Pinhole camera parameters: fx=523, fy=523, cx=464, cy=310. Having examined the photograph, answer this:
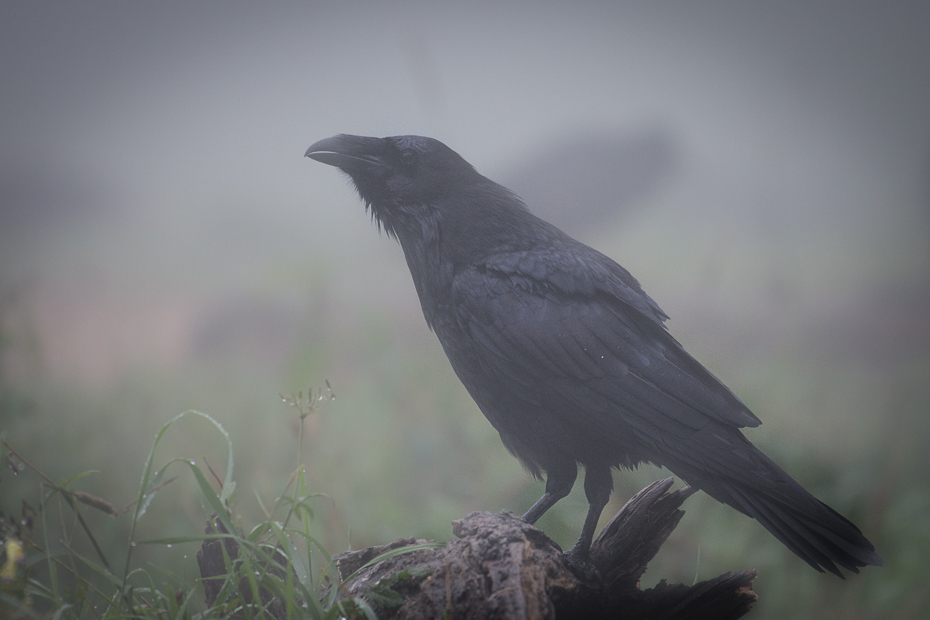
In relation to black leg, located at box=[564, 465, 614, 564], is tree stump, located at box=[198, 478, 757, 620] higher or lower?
lower

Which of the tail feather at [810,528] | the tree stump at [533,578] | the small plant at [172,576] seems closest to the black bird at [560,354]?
the tail feather at [810,528]

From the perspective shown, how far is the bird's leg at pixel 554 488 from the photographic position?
196 cm

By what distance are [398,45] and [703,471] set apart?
198 cm

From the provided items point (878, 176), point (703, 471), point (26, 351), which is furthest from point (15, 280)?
point (878, 176)

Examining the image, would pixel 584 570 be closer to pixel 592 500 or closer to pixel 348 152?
pixel 592 500

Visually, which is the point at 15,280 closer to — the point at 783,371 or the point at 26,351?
the point at 26,351

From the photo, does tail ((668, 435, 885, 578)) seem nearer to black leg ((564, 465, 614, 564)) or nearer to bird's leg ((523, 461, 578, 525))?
black leg ((564, 465, 614, 564))

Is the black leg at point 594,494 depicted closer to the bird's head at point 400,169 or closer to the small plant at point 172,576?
the small plant at point 172,576

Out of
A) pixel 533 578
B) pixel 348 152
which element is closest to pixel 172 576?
pixel 533 578

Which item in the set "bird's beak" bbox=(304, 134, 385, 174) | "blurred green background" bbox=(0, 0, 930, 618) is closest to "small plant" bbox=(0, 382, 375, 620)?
"blurred green background" bbox=(0, 0, 930, 618)

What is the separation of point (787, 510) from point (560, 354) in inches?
32.7

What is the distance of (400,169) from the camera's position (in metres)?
2.06

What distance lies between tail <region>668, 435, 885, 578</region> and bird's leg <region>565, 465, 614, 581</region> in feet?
1.13

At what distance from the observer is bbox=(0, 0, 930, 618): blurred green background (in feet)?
6.75
